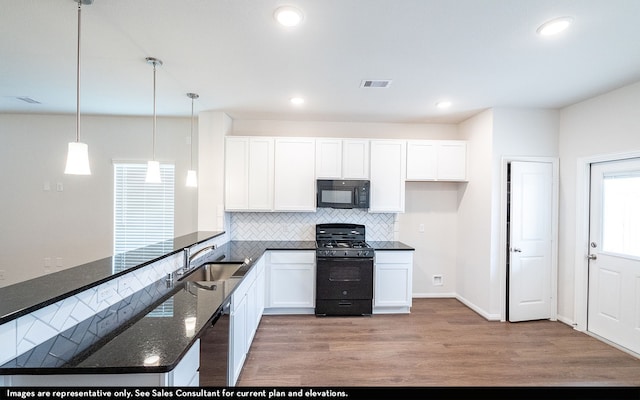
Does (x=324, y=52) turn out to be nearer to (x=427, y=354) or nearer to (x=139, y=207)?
(x=427, y=354)

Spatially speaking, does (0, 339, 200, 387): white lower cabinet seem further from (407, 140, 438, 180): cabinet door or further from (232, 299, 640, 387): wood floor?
(407, 140, 438, 180): cabinet door

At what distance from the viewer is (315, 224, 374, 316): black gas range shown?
3.47m

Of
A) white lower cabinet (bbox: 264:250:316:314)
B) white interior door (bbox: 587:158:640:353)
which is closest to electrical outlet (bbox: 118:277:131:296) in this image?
white lower cabinet (bbox: 264:250:316:314)

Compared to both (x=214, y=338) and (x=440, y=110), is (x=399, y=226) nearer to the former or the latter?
(x=440, y=110)

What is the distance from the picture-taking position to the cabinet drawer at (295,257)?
3.53 meters

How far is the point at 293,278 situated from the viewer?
3541mm

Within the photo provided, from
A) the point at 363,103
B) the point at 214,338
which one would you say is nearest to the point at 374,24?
the point at 363,103

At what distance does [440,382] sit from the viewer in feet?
7.38

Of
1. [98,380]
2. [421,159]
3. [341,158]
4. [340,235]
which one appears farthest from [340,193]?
[98,380]

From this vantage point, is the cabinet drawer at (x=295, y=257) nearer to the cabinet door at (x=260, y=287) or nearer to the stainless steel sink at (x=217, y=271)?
the cabinet door at (x=260, y=287)

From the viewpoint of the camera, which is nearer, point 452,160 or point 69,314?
point 69,314

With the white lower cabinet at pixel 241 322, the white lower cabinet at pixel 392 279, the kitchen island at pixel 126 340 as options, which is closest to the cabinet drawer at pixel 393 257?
the white lower cabinet at pixel 392 279

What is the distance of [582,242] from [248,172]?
4.22 metres

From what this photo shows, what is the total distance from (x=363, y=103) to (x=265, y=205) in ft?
6.13
